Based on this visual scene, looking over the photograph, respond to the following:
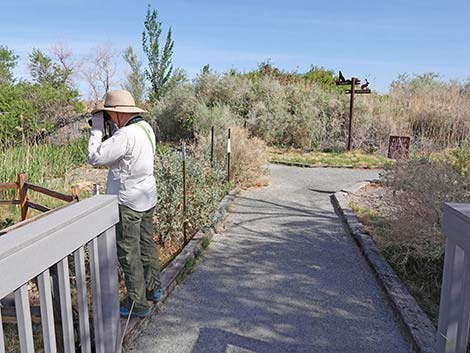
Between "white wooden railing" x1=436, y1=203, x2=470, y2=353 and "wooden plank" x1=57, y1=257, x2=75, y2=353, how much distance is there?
5.90ft

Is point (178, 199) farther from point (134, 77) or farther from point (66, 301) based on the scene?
point (134, 77)

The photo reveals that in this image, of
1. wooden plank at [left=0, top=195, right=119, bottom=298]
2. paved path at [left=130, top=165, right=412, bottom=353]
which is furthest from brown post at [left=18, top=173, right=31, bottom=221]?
wooden plank at [left=0, top=195, right=119, bottom=298]

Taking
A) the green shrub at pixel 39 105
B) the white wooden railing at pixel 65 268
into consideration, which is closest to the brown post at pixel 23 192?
the white wooden railing at pixel 65 268

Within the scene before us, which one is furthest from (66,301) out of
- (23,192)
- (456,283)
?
(23,192)

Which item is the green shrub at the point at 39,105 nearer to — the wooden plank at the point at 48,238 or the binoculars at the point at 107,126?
the binoculars at the point at 107,126

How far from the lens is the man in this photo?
110 inches

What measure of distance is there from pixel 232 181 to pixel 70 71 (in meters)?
28.9

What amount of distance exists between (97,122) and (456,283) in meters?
2.47

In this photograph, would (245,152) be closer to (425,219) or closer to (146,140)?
(425,219)

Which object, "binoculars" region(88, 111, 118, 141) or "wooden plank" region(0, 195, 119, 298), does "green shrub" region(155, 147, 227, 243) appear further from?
"wooden plank" region(0, 195, 119, 298)

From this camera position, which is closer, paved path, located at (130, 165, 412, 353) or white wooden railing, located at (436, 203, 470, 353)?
white wooden railing, located at (436, 203, 470, 353)

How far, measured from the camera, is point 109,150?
2.74m

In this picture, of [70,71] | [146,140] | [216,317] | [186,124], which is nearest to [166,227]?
[216,317]

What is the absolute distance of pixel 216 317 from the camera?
10.8 feet
